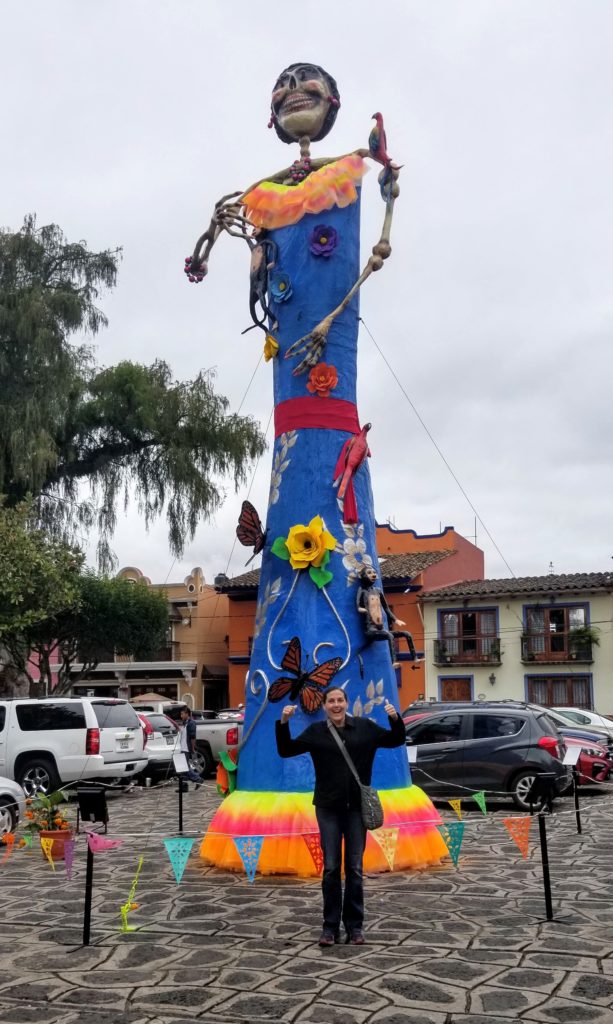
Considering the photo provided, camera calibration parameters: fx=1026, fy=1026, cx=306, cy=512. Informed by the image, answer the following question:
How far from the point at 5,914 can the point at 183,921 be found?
1.58 m

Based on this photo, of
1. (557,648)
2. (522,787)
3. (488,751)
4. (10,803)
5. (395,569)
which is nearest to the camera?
(10,803)

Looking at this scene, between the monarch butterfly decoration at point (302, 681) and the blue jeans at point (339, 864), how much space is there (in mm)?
2577

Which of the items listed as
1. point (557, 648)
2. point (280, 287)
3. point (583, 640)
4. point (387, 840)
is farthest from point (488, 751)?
point (557, 648)

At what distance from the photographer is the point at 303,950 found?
21.8ft

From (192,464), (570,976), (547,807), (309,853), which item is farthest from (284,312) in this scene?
(192,464)

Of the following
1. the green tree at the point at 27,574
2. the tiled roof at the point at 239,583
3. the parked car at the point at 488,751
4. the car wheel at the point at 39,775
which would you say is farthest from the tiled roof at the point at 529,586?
the car wheel at the point at 39,775

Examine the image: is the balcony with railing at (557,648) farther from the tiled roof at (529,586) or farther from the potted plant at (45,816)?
the potted plant at (45,816)

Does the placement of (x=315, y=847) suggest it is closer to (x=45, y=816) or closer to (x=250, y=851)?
(x=250, y=851)

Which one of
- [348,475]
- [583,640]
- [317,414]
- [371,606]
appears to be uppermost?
[317,414]

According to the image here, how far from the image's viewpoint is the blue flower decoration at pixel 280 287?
10648mm

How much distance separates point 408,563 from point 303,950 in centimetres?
3482

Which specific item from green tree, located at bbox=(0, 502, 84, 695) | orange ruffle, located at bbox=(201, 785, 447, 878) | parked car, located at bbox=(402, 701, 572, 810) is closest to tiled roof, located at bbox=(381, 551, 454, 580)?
green tree, located at bbox=(0, 502, 84, 695)

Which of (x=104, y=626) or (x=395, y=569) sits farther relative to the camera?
(x=395, y=569)

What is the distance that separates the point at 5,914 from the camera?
8141 mm
